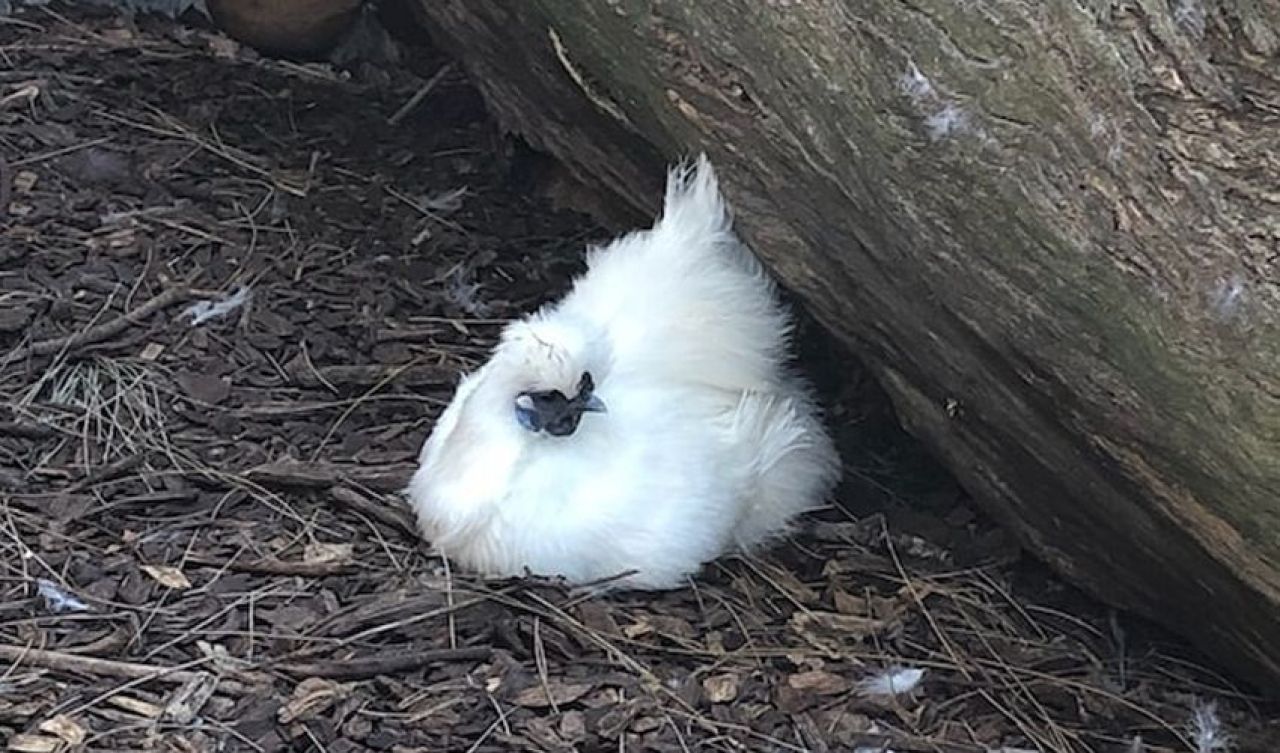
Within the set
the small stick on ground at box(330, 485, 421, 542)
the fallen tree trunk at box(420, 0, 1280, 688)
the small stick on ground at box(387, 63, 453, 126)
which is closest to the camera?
the fallen tree trunk at box(420, 0, 1280, 688)

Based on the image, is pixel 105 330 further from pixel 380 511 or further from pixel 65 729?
pixel 65 729

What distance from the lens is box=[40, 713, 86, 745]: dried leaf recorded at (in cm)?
306

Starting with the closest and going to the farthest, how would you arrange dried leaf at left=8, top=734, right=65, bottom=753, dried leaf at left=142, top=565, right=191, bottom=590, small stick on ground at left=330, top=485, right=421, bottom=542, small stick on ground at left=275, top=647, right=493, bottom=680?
dried leaf at left=8, top=734, right=65, bottom=753 < small stick on ground at left=275, top=647, right=493, bottom=680 < dried leaf at left=142, top=565, right=191, bottom=590 < small stick on ground at left=330, top=485, right=421, bottom=542

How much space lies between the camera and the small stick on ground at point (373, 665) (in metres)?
3.26

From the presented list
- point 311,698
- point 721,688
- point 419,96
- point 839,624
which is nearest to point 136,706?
point 311,698

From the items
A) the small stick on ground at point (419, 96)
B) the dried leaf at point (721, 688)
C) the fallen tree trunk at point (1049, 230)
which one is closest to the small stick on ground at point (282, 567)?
the dried leaf at point (721, 688)

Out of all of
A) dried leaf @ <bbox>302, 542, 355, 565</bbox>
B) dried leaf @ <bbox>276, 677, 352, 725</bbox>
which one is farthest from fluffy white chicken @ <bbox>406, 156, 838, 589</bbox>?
dried leaf @ <bbox>276, 677, 352, 725</bbox>

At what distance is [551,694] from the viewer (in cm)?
327

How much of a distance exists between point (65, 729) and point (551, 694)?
0.80 meters

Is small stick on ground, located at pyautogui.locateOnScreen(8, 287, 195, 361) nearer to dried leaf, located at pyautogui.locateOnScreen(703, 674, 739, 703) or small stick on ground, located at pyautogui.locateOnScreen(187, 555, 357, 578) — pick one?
small stick on ground, located at pyautogui.locateOnScreen(187, 555, 357, 578)

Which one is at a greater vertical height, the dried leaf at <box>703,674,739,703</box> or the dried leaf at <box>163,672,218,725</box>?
the dried leaf at <box>703,674,739,703</box>

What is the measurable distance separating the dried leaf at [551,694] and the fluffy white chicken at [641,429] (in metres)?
0.32

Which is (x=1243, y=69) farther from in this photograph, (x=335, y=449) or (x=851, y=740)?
(x=335, y=449)

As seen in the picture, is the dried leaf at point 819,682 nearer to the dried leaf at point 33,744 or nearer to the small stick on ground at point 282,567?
the small stick on ground at point 282,567
